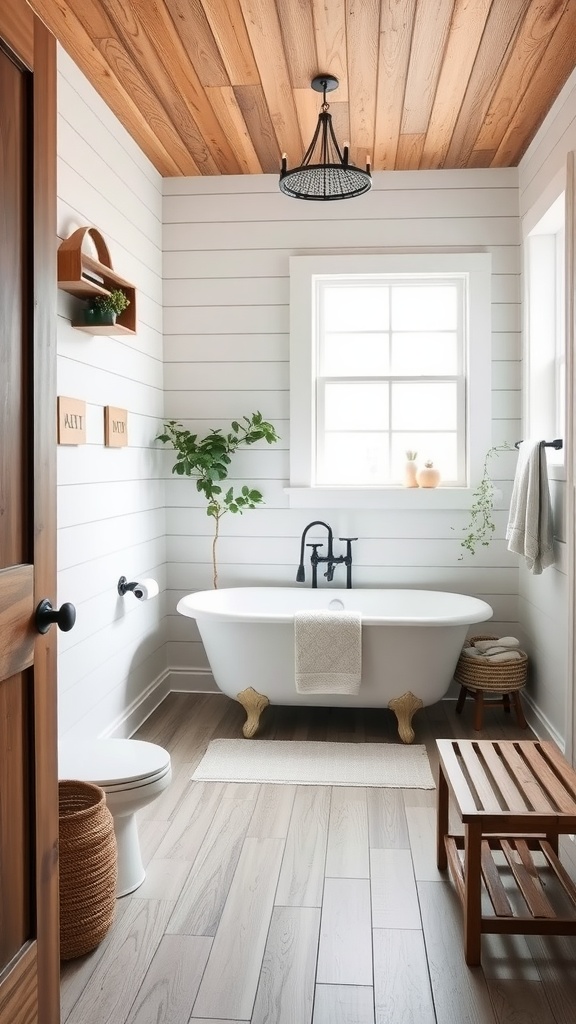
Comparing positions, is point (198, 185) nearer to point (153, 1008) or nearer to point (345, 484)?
point (345, 484)

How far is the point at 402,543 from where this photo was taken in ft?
14.2

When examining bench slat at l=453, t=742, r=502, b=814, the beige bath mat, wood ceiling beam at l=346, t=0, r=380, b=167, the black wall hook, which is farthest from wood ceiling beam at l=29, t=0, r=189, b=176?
the beige bath mat

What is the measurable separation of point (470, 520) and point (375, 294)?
133 centimetres

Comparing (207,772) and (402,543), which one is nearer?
(207,772)

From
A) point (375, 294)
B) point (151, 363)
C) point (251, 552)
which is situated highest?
point (375, 294)

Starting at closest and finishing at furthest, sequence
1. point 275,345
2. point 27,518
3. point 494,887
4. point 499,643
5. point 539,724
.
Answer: point 27,518 < point 494,887 < point 539,724 < point 499,643 < point 275,345

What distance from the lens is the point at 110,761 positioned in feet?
8.14

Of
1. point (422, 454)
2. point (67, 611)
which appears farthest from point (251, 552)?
point (67, 611)

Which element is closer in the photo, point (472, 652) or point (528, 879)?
point (528, 879)

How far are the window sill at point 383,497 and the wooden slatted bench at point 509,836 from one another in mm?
1851

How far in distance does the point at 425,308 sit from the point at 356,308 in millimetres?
373

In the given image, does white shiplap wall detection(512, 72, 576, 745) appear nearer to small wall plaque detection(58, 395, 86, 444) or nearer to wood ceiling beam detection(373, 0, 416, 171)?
wood ceiling beam detection(373, 0, 416, 171)

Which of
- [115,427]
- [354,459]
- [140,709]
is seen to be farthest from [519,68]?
[140,709]

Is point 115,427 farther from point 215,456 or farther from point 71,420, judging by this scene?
point 215,456
